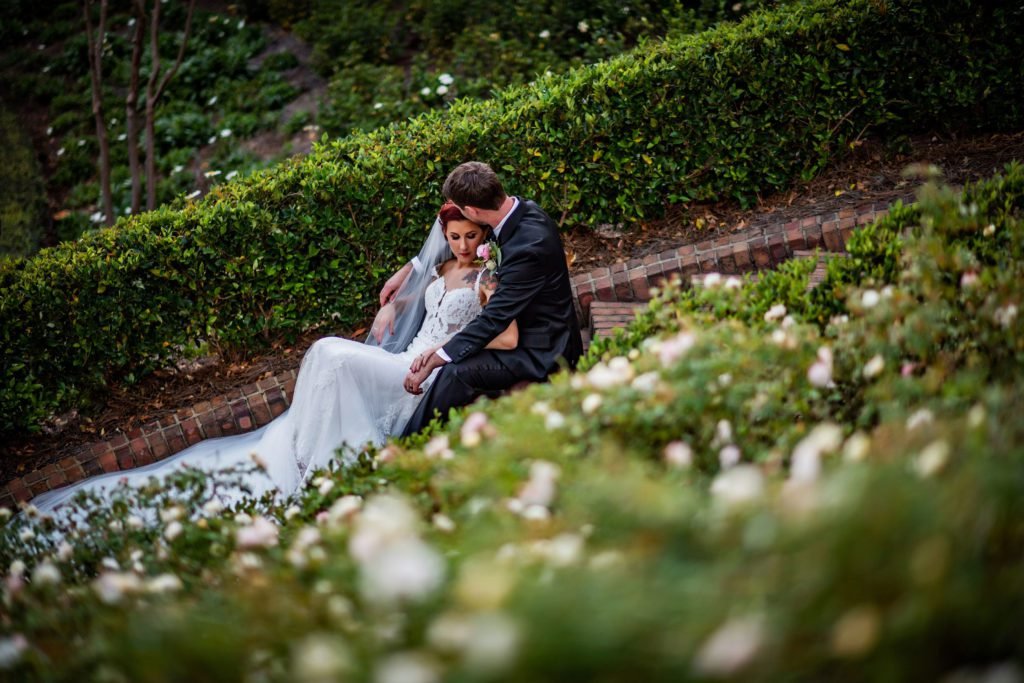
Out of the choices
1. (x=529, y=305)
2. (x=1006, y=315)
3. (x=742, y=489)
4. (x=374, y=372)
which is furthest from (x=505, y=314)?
(x=742, y=489)

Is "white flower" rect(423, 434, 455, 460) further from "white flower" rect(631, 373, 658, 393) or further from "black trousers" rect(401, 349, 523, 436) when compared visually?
"black trousers" rect(401, 349, 523, 436)

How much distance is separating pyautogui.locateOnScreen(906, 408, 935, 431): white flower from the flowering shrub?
0.4 inches

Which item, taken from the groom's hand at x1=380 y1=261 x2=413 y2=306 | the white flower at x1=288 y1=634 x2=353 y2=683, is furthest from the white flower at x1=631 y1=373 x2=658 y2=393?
the groom's hand at x1=380 y1=261 x2=413 y2=306

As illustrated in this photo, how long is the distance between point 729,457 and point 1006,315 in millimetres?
1022

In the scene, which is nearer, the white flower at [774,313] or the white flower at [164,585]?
the white flower at [164,585]

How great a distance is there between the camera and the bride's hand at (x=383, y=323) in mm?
4941

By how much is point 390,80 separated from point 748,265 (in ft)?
15.8

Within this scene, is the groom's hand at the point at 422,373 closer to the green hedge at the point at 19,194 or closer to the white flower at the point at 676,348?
the white flower at the point at 676,348

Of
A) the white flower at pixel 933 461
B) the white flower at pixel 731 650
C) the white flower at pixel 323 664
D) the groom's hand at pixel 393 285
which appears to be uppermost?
the white flower at pixel 323 664

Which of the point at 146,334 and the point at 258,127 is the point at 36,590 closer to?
the point at 146,334

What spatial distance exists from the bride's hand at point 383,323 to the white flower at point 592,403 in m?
2.67

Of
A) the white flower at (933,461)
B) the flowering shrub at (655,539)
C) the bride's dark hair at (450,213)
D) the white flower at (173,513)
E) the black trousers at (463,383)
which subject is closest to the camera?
the flowering shrub at (655,539)

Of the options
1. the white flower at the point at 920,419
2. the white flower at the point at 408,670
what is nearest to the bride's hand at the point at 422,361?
the white flower at the point at 920,419

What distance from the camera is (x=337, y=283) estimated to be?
555 centimetres
